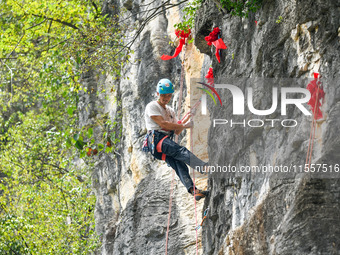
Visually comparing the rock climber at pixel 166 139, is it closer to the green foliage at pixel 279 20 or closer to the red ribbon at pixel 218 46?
the red ribbon at pixel 218 46

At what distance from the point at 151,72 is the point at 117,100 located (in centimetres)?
170

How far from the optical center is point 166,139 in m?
8.14

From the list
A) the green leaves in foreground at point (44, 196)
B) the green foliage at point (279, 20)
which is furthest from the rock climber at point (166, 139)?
the green leaves in foreground at point (44, 196)

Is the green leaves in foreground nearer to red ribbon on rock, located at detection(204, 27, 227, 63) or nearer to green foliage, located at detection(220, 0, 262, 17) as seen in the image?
red ribbon on rock, located at detection(204, 27, 227, 63)

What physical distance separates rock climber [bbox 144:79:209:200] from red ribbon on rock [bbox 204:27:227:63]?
0.78 metres

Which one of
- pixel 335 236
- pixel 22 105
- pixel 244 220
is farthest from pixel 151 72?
pixel 22 105

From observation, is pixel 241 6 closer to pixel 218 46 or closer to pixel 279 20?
pixel 218 46

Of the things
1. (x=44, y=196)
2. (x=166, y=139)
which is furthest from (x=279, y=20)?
(x=44, y=196)

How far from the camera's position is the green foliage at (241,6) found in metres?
7.37

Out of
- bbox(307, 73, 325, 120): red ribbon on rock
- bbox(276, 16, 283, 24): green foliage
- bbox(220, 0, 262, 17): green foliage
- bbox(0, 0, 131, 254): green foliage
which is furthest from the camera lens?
bbox(0, 0, 131, 254): green foliage

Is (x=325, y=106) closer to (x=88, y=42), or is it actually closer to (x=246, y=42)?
(x=246, y=42)

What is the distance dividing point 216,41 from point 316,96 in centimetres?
253

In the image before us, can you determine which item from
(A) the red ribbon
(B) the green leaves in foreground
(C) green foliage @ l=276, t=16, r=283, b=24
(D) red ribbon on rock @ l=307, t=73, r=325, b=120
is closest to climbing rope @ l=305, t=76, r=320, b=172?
(D) red ribbon on rock @ l=307, t=73, r=325, b=120

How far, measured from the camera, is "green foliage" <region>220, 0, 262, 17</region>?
7371mm
